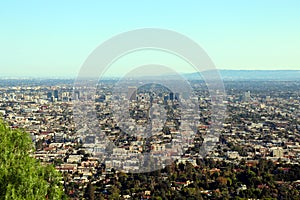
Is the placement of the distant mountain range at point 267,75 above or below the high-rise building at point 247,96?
above

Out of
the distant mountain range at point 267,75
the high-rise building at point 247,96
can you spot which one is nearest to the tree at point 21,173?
the high-rise building at point 247,96

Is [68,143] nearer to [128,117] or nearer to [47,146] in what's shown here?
[47,146]

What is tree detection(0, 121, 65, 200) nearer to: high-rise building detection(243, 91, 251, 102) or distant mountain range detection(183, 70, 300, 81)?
high-rise building detection(243, 91, 251, 102)

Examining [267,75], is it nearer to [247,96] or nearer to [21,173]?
[247,96]

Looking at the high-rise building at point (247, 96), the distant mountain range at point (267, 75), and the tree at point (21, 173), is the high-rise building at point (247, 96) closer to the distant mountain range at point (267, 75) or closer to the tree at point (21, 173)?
the distant mountain range at point (267, 75)

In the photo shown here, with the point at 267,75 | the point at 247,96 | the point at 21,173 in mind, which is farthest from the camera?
the point at 267,75

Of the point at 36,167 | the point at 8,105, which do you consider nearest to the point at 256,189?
the point at 36,167

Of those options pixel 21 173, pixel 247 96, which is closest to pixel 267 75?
pixel 247 96

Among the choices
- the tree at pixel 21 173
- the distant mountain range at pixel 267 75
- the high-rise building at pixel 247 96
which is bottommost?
the high-rise building at pixel 247 96
